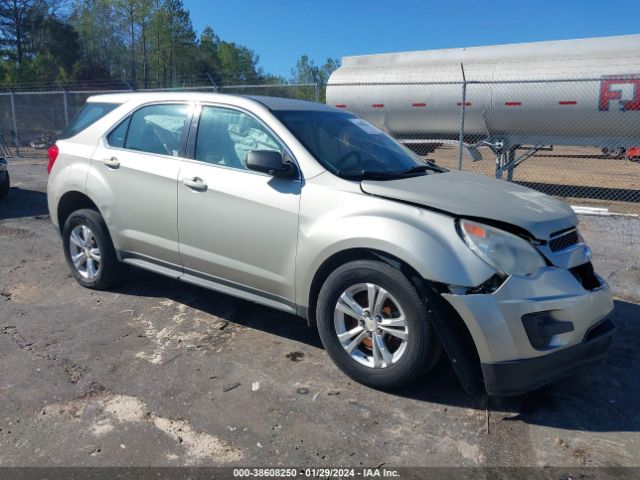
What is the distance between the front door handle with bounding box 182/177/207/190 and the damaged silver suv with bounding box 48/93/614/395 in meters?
0.01

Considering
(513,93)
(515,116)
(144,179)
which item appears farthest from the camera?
(515,116)

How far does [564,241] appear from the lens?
3.23 m

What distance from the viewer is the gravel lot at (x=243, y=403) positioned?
275 centimetres

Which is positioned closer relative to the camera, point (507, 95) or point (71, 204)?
point (71, 204)

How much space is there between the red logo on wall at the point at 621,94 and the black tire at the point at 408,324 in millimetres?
9816

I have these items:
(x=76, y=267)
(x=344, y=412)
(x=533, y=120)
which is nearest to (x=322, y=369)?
(x=344, y=412)

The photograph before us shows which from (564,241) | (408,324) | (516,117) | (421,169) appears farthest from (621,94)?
(408,324)

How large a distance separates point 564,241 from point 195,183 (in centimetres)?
257

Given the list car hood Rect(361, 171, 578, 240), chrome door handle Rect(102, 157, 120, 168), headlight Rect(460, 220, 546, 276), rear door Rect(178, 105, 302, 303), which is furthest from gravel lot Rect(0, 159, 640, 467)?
chrome door handle Rect(102, 157, 120, 168)

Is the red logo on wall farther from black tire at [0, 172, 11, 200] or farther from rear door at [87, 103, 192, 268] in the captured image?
black tire at [0, 172, 11, 200]

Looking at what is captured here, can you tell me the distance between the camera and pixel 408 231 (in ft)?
10.2

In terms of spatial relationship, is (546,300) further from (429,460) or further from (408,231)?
(429,460)

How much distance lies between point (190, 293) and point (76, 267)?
1.14m

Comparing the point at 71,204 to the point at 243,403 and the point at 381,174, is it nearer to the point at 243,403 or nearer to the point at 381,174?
the point at 243,403
